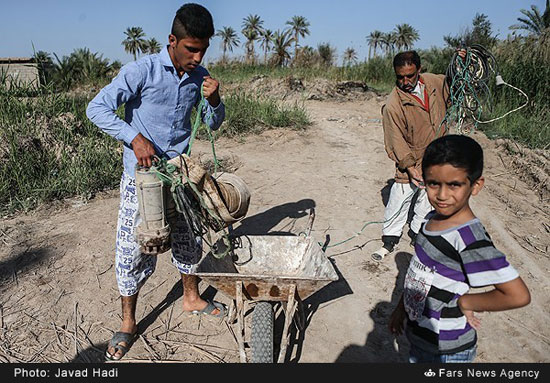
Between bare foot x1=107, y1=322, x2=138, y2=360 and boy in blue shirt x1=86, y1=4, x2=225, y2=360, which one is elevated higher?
boy in blue shirt x1=86, y1=4, x2=225, y2=360

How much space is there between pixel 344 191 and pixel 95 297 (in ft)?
11.1

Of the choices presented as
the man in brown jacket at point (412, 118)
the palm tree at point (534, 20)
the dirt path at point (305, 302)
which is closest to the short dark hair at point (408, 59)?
the man in brown jacket at point (412, 118)

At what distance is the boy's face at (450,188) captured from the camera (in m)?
1.46

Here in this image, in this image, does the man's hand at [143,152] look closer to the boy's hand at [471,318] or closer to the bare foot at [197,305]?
the bare foot at [197,305]

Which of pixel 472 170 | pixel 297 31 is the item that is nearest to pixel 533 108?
pixel 472 170

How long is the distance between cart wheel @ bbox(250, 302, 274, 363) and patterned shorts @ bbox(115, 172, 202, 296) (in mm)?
623

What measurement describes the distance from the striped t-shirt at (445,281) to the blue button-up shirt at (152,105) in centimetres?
152

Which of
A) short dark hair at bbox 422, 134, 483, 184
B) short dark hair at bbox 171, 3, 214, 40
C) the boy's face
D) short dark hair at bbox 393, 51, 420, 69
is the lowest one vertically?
the boy's face

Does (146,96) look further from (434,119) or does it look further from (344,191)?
(344,191)

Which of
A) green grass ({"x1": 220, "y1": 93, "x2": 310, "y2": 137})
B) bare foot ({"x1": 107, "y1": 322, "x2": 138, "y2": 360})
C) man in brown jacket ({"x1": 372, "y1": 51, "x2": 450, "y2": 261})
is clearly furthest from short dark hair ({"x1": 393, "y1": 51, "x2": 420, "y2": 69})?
green grass ({"x1": 220, "y1": 93, "x2": 310, "y2": 137})

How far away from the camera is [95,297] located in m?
3.11

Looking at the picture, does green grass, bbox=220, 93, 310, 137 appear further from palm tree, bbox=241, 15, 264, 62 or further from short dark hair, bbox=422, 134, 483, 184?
palm tree, bbox=241, 15, 264, 62

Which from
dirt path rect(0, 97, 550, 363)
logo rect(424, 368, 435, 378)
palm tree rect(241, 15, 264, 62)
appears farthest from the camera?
palm tree rect(241, 15, 264, 62)

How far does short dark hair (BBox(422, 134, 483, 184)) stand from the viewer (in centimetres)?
144
